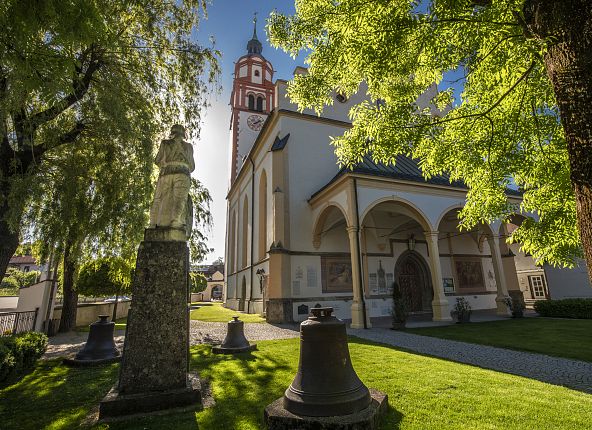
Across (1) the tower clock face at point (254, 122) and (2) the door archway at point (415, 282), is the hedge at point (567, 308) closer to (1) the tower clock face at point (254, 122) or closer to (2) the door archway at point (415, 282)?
(2) the door archway at point (415, 282)

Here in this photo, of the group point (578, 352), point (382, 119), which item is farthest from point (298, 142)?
point (578, 352)

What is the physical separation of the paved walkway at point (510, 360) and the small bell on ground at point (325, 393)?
11.8 ft

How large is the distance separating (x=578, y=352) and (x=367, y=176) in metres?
8.58

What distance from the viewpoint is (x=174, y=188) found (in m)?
4.93

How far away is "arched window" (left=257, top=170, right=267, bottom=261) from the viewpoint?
1827 cm

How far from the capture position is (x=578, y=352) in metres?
7.11

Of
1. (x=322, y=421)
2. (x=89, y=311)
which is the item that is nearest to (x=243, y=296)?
(x=89, y=311)

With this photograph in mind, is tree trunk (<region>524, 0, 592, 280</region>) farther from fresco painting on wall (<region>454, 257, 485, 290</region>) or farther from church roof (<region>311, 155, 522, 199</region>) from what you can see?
fresco painting on wall (<region>454, 257, 485, 290</region>)

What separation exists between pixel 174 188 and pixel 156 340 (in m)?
2.22

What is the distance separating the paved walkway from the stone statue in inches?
233

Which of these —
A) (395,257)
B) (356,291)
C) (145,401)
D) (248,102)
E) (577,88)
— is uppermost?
(248,102)

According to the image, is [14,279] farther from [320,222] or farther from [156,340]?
[156,340]

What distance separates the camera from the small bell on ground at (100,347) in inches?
256

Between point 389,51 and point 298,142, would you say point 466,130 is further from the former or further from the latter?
point 298,142
